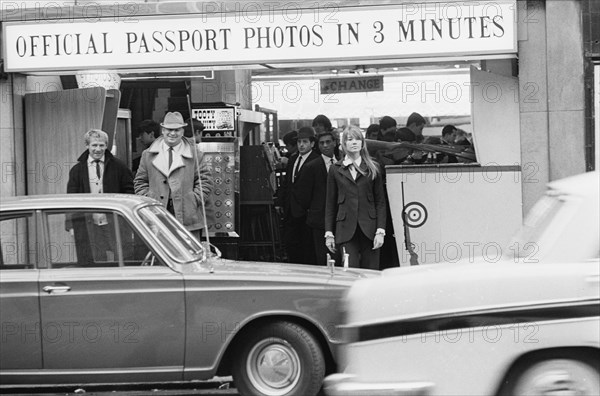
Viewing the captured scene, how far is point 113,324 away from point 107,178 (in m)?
3.83

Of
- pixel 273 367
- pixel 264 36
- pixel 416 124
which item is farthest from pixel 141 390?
pixel 416 124

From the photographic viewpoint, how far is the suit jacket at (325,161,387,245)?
11.1 metres

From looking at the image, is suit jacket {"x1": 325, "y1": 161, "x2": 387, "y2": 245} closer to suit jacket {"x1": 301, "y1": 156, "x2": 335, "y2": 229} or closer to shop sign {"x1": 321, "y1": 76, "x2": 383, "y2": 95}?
suit jacket {"x1": 301, "y1": 156, "x2": 335, "y2": 229}

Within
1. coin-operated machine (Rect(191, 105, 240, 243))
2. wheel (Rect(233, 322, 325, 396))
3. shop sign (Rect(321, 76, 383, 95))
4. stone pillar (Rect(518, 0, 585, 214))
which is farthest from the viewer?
shop sign (Rect(321, 76, 383, 95))

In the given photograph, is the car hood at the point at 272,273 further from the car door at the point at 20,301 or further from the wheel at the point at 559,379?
the wheel at the point at 559,379

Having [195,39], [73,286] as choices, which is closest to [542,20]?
[195,39]

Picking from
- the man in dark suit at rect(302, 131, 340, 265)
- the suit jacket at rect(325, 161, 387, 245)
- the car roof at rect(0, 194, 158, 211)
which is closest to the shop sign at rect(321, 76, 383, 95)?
the man in dark suit at rect(302, 131, 340, 265)

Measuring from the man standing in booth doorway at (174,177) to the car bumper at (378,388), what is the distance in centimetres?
541

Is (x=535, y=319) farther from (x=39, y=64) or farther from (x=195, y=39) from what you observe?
(x=39, y=64)

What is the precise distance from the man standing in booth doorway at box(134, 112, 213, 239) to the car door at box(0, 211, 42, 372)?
3168 millimetres

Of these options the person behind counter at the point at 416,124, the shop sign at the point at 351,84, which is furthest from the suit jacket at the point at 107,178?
the person behind counter at the point at 416,124

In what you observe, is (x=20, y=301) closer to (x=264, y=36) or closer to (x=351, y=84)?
(x=264, y=36)

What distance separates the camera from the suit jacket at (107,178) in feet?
37.4

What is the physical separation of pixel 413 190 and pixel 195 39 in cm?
302
